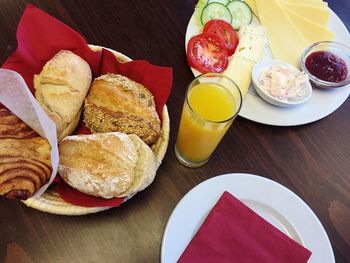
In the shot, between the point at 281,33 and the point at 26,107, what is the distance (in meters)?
0.97

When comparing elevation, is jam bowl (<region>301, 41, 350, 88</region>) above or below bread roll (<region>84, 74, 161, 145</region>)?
above

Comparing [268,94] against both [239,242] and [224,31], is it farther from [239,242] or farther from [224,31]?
[239,242]

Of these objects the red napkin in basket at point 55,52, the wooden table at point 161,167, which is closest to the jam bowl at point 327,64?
the wooden table at point 161,167

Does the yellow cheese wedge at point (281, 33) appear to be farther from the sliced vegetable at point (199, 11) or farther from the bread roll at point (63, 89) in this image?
the bread roll at point (63, 89)

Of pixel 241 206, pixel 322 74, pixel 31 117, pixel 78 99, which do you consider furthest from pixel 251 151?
pixel 31 117

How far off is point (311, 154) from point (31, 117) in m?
0.84

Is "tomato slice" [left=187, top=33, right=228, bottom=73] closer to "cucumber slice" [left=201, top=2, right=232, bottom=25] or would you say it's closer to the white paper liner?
"cucumber slice" [left=201, top=2, right=232, bottom=25]

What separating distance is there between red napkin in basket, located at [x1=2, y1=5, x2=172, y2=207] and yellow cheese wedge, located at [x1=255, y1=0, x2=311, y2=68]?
0.51 m

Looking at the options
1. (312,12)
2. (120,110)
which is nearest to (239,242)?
(120,110)

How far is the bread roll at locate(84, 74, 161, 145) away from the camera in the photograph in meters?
1.01

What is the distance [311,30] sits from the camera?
1.41 metres

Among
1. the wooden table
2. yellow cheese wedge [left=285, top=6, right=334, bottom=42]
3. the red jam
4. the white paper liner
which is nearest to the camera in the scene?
the white paper liner

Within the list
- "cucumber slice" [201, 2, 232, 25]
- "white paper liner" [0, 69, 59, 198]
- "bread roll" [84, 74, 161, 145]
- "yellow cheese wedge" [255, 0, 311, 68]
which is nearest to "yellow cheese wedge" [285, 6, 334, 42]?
"yellow cheese wedge" [255, 0, 311, 68]

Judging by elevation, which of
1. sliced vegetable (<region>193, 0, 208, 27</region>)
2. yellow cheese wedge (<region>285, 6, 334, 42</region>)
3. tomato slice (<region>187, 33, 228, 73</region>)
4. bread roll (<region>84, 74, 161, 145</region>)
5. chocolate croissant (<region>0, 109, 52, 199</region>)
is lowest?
chocolate croissant (<region>0, 109, 52, 199</region>)
